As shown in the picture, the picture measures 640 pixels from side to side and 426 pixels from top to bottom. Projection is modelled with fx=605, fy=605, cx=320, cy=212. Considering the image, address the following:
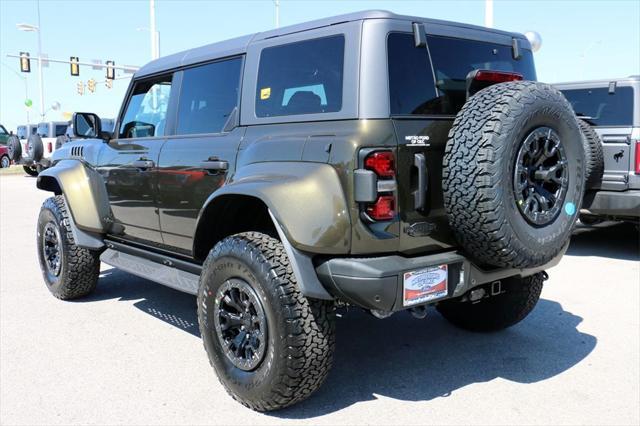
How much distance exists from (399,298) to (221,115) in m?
1.76

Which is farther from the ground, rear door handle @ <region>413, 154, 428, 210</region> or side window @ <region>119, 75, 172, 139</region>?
side window @ <region>119, 75, 172, 139</region>

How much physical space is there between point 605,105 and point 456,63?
15.1ft

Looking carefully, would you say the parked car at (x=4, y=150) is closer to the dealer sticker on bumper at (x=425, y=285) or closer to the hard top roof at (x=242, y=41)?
the hard top roof at (x=242, y=41)

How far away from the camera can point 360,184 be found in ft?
9.15

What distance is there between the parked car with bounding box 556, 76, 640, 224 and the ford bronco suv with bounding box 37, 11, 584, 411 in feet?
11.8

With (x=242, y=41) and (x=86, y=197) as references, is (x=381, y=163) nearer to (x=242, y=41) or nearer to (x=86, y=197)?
(x=242, y=41)

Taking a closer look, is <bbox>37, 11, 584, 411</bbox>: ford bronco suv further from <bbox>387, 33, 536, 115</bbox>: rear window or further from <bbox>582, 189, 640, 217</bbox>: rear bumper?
<bbox>582, 189, 640, 217</bbox>: rear bumper

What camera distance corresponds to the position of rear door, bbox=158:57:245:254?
145 inches

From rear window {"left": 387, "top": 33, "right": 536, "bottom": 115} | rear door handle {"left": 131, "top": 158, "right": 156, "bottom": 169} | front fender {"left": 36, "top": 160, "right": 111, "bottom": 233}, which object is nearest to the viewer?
rear window {"left": 387, "top": 33, "right": 536, "bottom": 115}

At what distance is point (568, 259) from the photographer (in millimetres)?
7148

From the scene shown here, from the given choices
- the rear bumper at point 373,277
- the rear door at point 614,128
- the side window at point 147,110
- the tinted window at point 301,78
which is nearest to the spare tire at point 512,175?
the rear bumper at point 373,277

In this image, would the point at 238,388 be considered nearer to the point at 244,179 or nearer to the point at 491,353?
the point at 244,179

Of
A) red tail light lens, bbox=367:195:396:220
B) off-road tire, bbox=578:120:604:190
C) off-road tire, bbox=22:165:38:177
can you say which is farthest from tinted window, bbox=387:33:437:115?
off-road tire, bbox=22:165:38:177

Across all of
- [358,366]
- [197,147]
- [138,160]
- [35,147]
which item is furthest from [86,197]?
[35,147]
